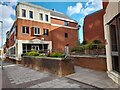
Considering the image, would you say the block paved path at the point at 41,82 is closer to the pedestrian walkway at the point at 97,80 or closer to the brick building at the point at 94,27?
the pedestrian walkway at the point at 97,80

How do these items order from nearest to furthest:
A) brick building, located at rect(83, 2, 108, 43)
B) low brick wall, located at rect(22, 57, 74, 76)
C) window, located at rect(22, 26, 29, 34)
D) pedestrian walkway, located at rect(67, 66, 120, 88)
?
1. pedestrian walkway, located at rect(67, 66, 120, 88)
2. low brick wall, located at rect(22, 57, 74, 76)
3. brick building, located at rect(83, 2, 108, 43)
4. window, located at rect(22, 26, 29, 34)

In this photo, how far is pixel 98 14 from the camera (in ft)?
69.6

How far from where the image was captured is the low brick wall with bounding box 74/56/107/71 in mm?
9227

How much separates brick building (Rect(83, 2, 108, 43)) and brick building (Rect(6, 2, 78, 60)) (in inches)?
196

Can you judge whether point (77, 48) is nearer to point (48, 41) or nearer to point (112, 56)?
point (112, 56)


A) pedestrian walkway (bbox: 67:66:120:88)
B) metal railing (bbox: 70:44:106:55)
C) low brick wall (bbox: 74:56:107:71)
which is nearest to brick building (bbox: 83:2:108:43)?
metal railing (bbox: 70:44:106:55)

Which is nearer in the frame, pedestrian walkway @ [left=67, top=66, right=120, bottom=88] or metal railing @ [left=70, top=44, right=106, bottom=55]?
pedestrian walkway @ [left=67, top=66, right=120, bottom=88]

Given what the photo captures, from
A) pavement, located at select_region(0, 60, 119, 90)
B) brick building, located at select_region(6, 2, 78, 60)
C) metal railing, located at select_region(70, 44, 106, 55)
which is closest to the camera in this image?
pavement, located at select_region(0, 60, 119, 90)

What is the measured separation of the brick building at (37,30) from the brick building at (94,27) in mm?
4990

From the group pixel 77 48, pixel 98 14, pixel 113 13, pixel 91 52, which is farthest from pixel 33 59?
pixel 98 14

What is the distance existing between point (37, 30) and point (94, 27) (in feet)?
32.0

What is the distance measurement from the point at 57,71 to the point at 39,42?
45.4 ft

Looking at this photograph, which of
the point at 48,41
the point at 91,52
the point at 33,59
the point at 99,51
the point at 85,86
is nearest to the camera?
the point at 85,86

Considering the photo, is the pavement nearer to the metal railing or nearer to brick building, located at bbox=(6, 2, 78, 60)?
the metal railing
